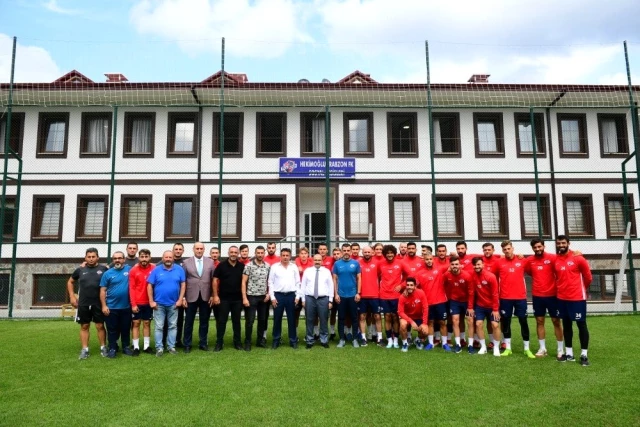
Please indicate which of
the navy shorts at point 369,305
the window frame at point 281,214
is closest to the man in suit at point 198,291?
the navy shorts at point 369,305

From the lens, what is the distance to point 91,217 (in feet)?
60.1

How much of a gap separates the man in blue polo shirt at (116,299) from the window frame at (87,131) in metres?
12.7

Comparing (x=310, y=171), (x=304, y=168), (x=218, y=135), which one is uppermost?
(x=218, y=135)

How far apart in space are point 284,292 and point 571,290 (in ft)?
15.6

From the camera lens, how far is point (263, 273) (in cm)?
824

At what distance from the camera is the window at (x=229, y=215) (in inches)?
703

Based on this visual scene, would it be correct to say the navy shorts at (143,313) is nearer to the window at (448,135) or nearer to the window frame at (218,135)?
the window frame at (218,135)

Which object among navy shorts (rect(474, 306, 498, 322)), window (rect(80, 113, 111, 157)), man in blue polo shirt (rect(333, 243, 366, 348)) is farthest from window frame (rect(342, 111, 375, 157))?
navy shorts (rect(474, 306, 498, 322))

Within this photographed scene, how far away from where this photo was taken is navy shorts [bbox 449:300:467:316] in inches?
307

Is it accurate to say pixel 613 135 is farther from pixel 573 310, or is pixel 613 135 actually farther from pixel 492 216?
pixel 573 310

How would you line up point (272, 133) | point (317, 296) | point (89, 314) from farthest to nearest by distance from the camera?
point (272, 133) → point (317, 296) → point (89, 314)

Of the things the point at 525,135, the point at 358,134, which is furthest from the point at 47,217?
the point at 525,135

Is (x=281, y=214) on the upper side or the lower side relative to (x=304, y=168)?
lower

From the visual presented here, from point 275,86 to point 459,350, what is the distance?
12.8 m
